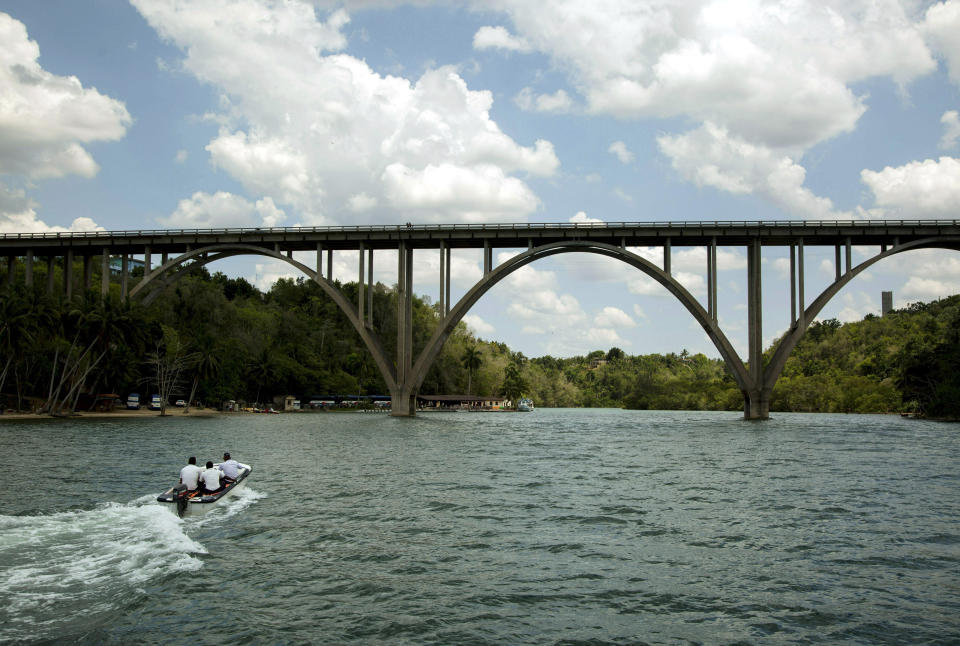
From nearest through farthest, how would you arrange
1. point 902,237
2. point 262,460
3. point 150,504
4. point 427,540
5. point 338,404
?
1. point 427,540
2. point 150,504
3. point 262,460
4. point 902,237
5. point 338,404

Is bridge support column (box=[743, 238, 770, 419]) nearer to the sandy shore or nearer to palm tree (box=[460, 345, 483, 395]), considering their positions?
the sandy shore

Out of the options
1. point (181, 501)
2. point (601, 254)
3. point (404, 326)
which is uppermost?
point (601, 254)

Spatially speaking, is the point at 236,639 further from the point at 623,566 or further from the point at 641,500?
the point at 641,500

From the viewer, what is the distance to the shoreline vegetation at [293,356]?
7288 cm

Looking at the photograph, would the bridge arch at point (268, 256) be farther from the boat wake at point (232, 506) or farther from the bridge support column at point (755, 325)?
the boat wake at point (232, 506)

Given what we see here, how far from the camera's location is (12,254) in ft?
260

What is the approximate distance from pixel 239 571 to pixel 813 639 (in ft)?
32.8

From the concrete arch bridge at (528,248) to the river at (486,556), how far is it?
1413 inches

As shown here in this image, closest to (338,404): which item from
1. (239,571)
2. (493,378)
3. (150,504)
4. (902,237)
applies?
(493,378)

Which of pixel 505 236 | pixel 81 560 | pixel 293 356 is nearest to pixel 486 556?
pixel 81 560

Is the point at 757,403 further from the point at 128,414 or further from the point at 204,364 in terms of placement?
the point at 204,364

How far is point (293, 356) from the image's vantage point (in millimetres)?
135500

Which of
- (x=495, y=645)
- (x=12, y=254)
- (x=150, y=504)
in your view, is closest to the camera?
(x=495, y=645)

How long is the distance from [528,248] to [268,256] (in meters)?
25.3
